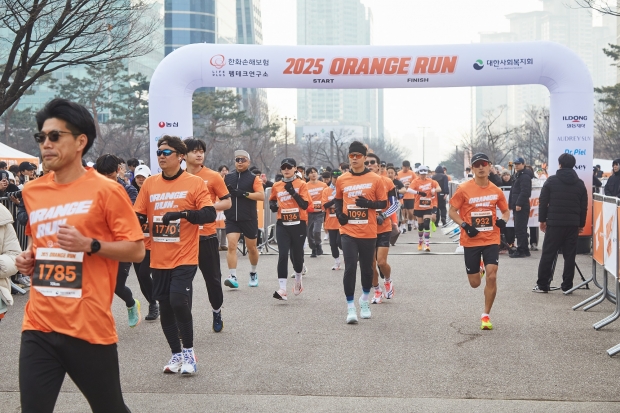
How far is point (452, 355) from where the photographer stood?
297 inches

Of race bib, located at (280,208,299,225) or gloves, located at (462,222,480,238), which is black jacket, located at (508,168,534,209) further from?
gloves, located at (462,222,480,238)

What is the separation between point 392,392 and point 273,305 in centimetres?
470

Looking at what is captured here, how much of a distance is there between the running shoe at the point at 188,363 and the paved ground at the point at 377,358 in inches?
3.2

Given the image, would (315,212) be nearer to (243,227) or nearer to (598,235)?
(243,227)

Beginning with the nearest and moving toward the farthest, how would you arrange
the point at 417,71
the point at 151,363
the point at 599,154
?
the point at 151,363
the point at 417,71
the point at 599,154

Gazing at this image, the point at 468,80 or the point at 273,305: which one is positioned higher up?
the point at 468,80

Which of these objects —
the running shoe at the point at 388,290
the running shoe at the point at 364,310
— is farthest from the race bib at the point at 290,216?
the running shoe at the point at 364,310

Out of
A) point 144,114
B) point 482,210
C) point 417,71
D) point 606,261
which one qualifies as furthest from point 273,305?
point 144,114

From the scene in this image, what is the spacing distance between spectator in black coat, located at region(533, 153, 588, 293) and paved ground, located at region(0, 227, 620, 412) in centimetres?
36

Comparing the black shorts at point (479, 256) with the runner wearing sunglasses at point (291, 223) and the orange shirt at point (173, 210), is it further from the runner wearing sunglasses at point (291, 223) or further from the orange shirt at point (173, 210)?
the orange shirt at point (173, 210)

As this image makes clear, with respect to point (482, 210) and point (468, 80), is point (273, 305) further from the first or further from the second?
point (468, 80)

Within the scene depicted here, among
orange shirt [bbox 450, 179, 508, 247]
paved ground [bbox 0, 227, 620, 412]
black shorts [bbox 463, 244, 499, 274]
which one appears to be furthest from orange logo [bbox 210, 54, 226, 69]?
black shorts [bbox 463, 244, 499, 274]

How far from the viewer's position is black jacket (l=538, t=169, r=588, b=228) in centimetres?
1182

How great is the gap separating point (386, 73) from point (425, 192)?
140 inches
